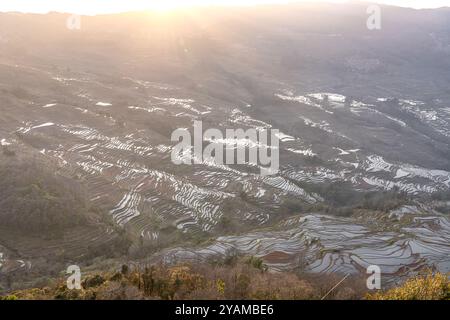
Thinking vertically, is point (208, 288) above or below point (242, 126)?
above

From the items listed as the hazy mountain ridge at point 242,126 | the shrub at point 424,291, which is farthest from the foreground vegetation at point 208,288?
the hazy mountain ridge at point 242,126

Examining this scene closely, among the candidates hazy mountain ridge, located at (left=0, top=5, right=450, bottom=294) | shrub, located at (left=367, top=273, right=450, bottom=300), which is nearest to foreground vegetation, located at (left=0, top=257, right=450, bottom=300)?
shrub, located at (left=367, top=273, right=450, bottom=300)

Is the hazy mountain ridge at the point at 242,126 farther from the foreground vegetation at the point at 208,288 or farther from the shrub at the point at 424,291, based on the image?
the shrub at the point at 424,291

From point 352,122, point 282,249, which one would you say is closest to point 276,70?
point 352,122

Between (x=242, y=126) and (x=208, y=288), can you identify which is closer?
(x=208, y=288)

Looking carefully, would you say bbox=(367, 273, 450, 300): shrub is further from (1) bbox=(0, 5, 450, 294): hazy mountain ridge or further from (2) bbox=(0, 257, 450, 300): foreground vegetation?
(1) bbox=(0, 5, 450, 294): hazy mountain ridge

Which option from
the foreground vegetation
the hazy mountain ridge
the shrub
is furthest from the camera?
the hazy mountain ridge

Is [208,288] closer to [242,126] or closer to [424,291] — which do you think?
[424,291]

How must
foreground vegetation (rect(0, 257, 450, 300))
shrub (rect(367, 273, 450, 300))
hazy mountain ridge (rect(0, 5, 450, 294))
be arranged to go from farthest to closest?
hazy mountain ridge (rect(0, 5, 450, 294)), shrub (rect(367, 273, 450, 300)), foreground vegetation (rect(0, 257, 450, 300))

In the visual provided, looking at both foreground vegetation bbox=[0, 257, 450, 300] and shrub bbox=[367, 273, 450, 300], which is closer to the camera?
foreground vegetation bbox=[0, 257, 450, 300]

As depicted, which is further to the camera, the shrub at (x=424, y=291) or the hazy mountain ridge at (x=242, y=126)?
the hazy mountain ridge at (x=242, y=126)

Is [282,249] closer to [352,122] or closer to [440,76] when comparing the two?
[352,122]

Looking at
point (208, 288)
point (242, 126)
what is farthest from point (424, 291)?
point (242, 126)
